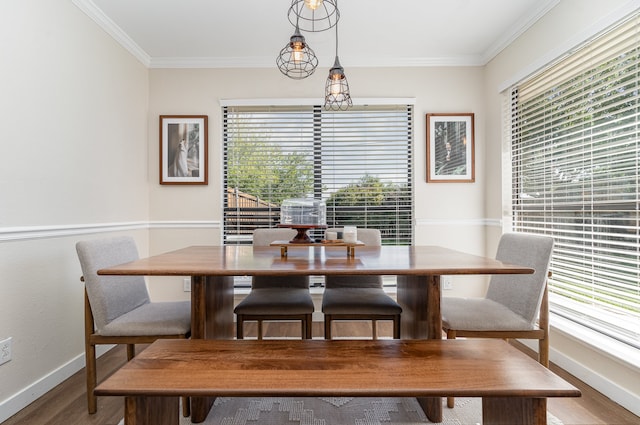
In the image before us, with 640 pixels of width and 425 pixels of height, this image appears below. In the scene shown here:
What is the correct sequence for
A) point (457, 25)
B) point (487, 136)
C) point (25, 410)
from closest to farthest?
point (25, 410), point (457, 25), point (487, 136)

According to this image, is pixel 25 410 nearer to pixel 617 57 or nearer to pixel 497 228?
pixel 497 228

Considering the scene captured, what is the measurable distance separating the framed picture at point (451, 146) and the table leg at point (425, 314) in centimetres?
159

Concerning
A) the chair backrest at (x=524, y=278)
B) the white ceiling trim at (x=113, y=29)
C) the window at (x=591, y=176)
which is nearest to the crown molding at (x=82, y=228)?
the white ceiling trim at (x=113, y=29)

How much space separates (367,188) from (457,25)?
157cm

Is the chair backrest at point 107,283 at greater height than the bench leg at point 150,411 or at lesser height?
greater

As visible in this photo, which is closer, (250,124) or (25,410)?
(25,410)

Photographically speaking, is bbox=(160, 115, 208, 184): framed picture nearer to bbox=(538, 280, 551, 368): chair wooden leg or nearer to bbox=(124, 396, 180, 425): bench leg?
bbox=(124, 396, 180, 425): bench leg

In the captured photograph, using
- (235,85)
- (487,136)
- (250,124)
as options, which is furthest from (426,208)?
(235,85)

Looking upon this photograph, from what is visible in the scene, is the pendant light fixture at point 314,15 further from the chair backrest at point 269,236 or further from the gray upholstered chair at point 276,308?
the gray upholstered chair at point 276,308

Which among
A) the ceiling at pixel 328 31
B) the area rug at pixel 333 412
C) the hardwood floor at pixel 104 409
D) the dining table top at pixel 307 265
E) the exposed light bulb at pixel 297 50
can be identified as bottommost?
the area rug at pixel 333 412

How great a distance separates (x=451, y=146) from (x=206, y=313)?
271 centimetres

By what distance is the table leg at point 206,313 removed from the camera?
5.59 feet

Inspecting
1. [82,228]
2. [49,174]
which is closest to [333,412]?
[82,228]

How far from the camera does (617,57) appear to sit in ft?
6.54
